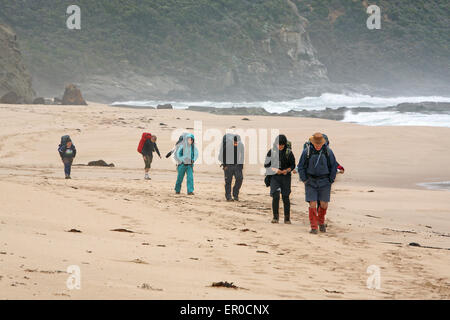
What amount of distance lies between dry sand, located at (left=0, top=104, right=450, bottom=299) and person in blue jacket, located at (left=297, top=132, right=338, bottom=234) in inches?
20.8

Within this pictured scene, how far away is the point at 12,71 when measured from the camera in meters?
43.6

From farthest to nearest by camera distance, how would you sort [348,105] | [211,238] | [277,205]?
[348,105]
[277,205]
[211,238]

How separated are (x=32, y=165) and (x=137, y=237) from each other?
12.1 meters

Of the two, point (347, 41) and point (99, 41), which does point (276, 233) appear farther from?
point (347, 41)

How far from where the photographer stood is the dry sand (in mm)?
5750

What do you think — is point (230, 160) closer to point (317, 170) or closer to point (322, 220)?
point (322, 220)

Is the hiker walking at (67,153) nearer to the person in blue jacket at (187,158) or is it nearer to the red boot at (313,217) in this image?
Result: the person in blue jacket at (187,158)

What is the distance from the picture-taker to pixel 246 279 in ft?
20.7

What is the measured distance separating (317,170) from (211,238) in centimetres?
179

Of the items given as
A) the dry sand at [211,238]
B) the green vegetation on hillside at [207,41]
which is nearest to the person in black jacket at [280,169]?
the dry sand at [211,238]

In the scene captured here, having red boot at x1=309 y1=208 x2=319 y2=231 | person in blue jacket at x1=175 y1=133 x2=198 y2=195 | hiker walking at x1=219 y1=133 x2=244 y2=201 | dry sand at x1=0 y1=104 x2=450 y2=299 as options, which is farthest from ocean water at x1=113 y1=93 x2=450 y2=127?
red boot at x1=309 y1=208 x2=319 y2=231

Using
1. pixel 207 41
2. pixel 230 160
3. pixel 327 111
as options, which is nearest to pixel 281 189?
pixel 230 160

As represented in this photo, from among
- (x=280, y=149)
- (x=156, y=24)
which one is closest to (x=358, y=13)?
(x=156, y=24)

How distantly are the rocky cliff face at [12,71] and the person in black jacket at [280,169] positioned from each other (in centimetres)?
3289
